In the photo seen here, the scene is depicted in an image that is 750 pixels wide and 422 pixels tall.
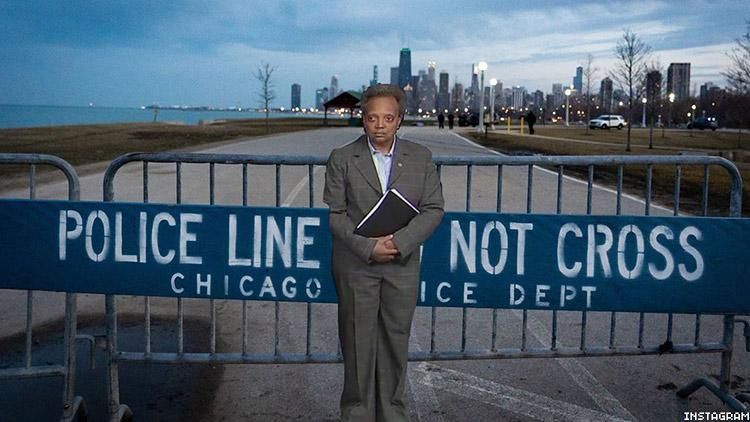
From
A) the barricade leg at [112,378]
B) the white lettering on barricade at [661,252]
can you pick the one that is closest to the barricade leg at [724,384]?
the white lettering on barricade at [661,252]

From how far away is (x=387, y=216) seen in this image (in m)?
3.67

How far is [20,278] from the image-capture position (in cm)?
509

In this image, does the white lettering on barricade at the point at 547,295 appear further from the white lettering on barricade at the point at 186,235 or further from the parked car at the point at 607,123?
the parked car at the point at 607,123

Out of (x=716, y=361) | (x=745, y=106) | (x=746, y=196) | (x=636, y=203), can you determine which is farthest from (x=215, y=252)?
(x=745, y=106)

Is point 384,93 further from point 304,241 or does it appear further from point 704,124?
point 704,124

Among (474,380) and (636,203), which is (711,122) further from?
(474,380)

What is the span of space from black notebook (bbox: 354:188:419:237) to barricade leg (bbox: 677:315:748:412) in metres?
2.61

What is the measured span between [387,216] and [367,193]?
0.18 metres

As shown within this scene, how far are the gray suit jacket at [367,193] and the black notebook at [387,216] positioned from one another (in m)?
0.04

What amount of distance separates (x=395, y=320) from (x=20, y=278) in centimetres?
266

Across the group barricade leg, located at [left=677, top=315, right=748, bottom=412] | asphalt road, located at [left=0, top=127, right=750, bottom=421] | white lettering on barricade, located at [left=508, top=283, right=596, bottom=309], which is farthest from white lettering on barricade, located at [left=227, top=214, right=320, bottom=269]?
barricade leg, located at [left=677, top=315, right=748, bottom=412]

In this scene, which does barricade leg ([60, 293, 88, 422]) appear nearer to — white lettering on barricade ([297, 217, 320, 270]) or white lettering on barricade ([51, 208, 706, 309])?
white lettering on barricade ([51, 208, 706, 309])

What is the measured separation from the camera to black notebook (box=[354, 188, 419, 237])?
11.9ft

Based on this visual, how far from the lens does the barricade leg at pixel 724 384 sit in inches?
195
